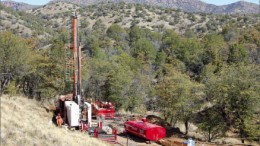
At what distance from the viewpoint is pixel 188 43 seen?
82.4m

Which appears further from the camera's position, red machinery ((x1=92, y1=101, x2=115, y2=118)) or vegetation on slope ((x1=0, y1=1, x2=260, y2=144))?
red machinery ((x1=92, y1=101, x2=115, y2=118))

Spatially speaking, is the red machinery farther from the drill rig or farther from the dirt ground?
the drill rig

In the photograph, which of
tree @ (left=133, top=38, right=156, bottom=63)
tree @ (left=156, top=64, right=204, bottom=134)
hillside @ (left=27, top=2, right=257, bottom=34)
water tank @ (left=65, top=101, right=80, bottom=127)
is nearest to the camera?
water tank @ (left=65, top=101, right=80, bottom=127)

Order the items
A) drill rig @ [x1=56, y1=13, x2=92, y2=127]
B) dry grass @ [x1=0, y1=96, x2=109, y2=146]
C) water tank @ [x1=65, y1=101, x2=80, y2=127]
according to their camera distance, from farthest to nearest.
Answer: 1. drill rig @ [x1=56, y1=13, x2=92, y2=127]
2. water tank @ [x1=65, y1=101, x2=80, y2=127]
3. dry grass @ [x1=0, y1=96, x2=109, y2=146]

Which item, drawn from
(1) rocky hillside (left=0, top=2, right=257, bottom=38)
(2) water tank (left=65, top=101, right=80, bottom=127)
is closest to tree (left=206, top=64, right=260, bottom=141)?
(2) water tank (left=65, top=101, right=80, bottom=127)

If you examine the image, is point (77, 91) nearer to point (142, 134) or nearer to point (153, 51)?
point (142, 134)

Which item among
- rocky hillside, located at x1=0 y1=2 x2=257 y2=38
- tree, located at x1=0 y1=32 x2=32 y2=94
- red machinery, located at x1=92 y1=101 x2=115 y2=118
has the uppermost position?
rocky hillside, located at x1=0 y1=2 x2=257 y2=38

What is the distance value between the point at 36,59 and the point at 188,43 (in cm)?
4347

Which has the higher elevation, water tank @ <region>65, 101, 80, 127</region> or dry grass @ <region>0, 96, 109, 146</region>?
dry grass @ <region>0, 96, 109, 146</region>

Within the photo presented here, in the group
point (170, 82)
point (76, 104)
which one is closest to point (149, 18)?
point (170, 82)

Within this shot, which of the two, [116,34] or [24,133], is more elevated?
[116,34]

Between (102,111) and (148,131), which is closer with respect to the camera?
(148,131)

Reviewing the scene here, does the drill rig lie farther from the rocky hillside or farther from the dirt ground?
the rocky hillside

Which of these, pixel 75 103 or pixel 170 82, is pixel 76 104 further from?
pixel 170 82
